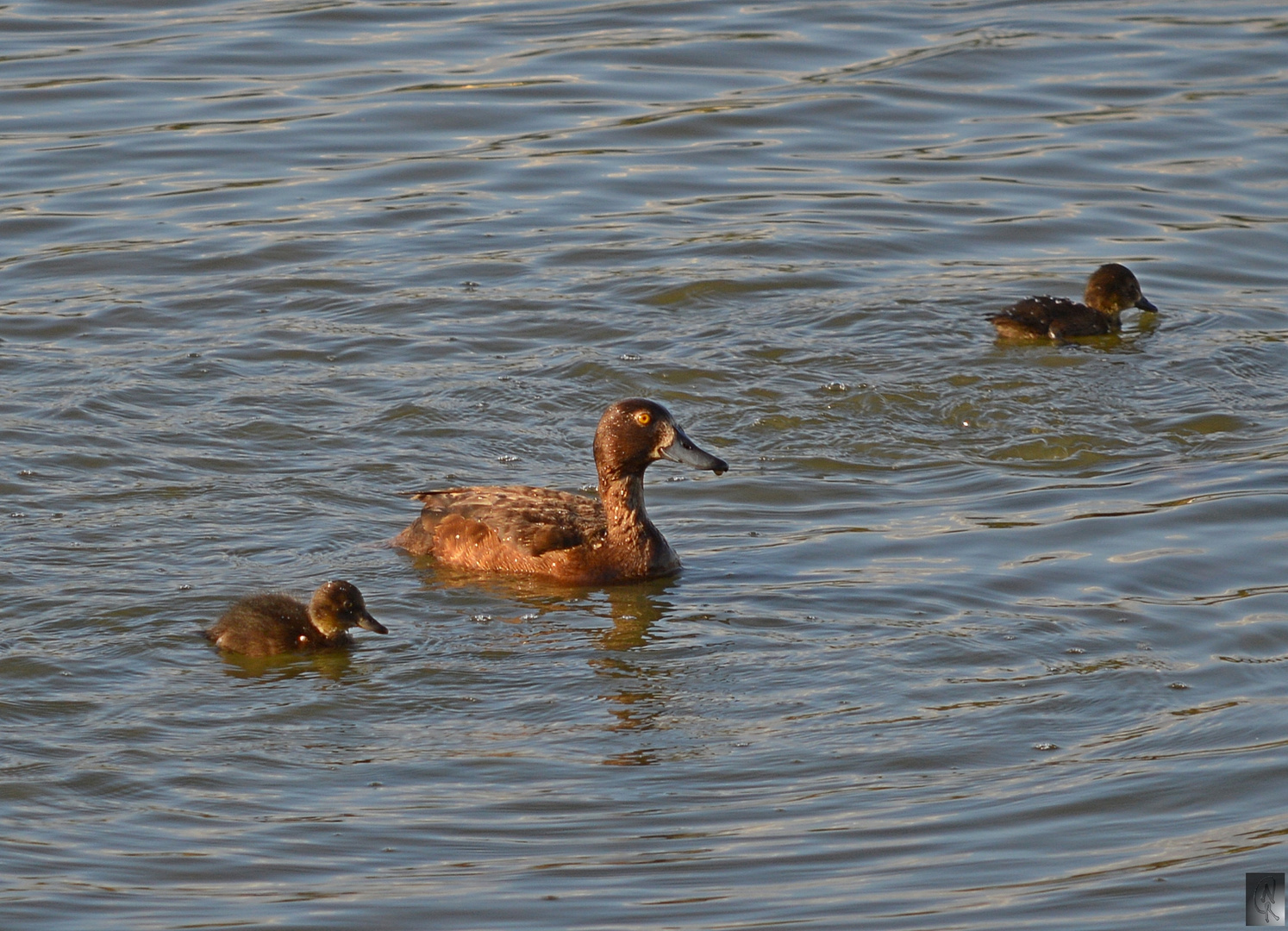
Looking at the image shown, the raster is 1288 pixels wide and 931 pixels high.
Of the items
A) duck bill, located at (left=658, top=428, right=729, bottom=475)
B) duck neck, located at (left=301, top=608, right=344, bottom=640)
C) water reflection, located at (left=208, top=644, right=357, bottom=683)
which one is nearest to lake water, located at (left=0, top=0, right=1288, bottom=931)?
water reflection, located at (left=208, top=644, right=357, bottom=683)

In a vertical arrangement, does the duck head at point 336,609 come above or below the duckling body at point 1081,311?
below

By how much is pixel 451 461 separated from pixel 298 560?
1.74 m

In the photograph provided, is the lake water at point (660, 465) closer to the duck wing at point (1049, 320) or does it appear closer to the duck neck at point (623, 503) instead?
the duck wing at point (1049, 320)

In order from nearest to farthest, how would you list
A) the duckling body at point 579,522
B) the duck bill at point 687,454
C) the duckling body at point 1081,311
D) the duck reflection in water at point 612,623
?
the duck reflection in water at point 612,623 < the duckling body at point 579,522 < the duck bill at point 687,454 < the duckling body at point 1081,311

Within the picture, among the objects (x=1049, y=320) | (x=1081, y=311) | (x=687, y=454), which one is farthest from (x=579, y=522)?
(x=1081, y=311)

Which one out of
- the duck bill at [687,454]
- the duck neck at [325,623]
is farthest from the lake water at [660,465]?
the duck bill at [687,454]

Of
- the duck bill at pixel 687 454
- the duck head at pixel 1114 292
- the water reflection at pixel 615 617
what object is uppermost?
the duck head at pixel 1114 292

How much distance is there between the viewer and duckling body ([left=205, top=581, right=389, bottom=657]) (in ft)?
29.6

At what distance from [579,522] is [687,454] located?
684 mm

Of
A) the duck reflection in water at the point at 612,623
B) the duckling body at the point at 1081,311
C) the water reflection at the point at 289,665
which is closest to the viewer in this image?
the duck reflection in water at the point at 612,623

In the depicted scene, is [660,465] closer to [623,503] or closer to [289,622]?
[623,503]

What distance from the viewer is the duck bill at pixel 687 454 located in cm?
1066

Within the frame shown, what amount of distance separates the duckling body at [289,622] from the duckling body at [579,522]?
4.53 feet

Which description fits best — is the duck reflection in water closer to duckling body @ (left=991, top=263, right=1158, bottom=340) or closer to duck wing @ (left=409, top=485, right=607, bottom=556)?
duck wing @ (left=409, top=485, right=607, bottom=556)
